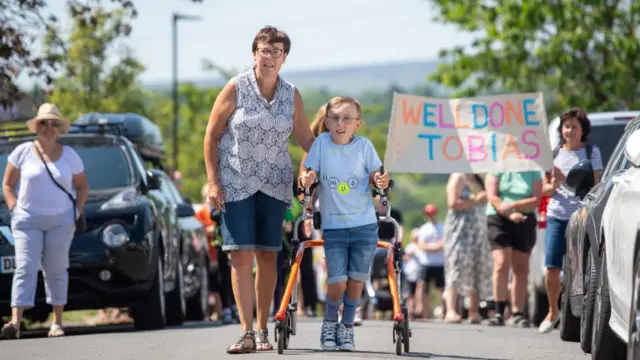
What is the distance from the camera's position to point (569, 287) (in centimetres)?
1177

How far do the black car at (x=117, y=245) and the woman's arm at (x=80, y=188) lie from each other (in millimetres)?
360

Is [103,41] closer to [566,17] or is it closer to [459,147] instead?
[566,17]

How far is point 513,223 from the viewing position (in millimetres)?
15742

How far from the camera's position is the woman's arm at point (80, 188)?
13.5 meters

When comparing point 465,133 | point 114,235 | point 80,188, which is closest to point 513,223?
point 465,133

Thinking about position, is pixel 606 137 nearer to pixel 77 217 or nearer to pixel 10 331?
pixel 77 217

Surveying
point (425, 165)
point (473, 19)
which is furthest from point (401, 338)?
point (473, 19)

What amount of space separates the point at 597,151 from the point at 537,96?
8.03ft

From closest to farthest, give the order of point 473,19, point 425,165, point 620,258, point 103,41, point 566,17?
point 620,258 → point 425,165 → point 566,17 → point 473,19 → point 103,41

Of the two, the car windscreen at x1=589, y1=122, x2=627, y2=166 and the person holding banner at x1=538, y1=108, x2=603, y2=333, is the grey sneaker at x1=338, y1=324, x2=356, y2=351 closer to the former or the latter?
the person holding banner at x1=538, y1=108, x2=603, y2=333

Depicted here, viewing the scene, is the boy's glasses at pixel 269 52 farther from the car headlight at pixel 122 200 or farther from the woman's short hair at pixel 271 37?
the car headlight at pixel 122 200

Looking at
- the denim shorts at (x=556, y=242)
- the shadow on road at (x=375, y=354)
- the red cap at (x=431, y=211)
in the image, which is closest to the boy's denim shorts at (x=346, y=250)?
the shadow on road at (x=375, y=354)

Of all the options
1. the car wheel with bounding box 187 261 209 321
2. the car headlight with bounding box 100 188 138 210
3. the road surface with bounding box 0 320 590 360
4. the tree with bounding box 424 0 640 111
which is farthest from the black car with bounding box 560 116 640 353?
the tree with bounding box 424 0 640 111

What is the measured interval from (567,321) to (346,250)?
2.70m
